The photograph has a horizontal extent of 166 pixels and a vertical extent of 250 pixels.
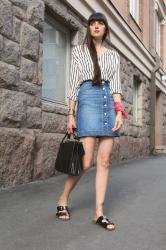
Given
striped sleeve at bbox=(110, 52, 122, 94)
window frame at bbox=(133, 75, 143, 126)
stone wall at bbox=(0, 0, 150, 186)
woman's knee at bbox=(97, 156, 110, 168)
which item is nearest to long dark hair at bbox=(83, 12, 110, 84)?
striped sleeve at bbox=(110, 52, 122, 94)

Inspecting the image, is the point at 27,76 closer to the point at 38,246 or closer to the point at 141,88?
the point at 38,246

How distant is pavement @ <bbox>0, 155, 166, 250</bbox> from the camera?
329cm

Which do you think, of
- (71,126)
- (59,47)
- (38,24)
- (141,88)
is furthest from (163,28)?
(71,126)

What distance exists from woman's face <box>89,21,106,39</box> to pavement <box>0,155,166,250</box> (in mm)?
1543

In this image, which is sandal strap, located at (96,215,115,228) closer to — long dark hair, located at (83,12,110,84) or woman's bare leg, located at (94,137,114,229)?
woman's bare leg, located at (94,137,114,229)

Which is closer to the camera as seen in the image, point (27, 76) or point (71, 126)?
point (71, 126)

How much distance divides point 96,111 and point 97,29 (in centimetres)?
68

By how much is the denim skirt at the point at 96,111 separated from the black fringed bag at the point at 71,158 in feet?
0.34

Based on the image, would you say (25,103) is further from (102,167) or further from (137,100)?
(137,100)

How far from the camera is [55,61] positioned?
24.8 ft

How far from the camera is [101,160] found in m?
3.87

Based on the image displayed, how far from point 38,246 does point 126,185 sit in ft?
11.1

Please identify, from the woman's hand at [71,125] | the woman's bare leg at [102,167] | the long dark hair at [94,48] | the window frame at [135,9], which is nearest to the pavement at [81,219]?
the woman's bare leg at [102,167]

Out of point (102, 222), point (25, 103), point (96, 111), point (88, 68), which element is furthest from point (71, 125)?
point (25, 103)
